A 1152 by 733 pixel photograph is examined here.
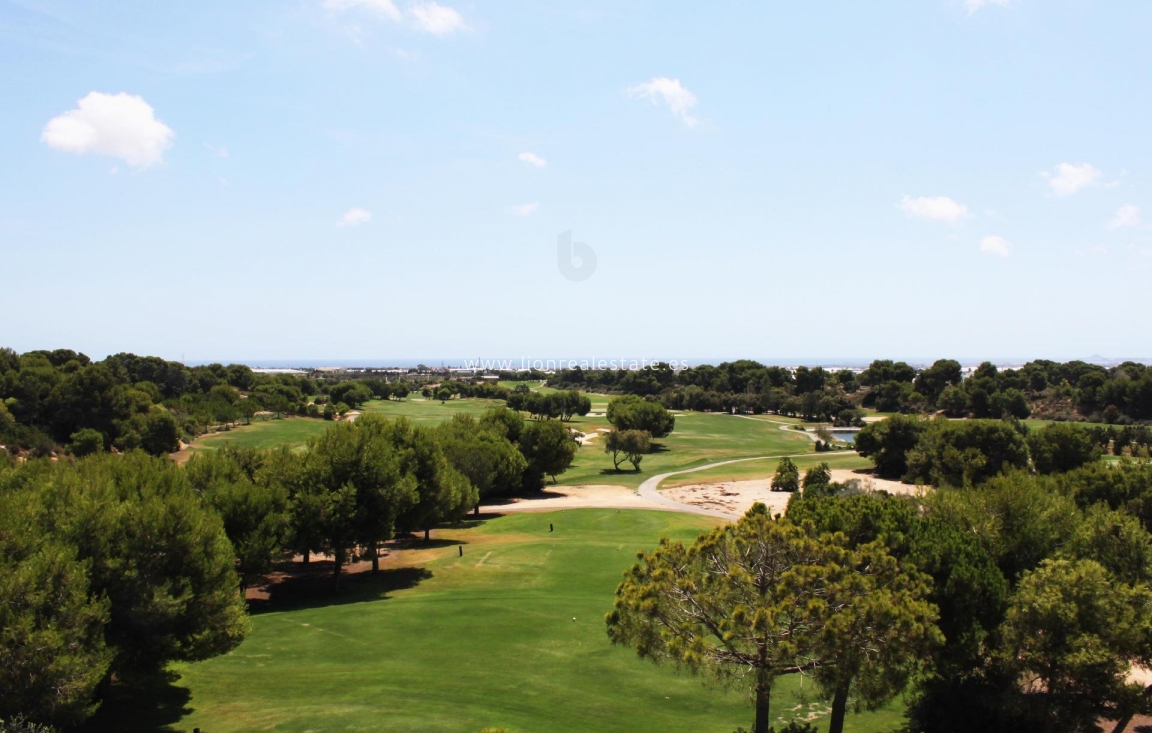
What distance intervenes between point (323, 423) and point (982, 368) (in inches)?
6105

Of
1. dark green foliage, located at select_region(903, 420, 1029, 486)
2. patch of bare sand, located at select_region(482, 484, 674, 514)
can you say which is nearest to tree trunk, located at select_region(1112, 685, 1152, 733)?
patch of bare sand, located at select_region(482, 484, 674, 514)

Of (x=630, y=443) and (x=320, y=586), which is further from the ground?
(x=630, y=443)

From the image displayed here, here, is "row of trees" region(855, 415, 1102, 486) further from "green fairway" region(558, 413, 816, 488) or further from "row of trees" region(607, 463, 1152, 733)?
"row of trees" region(607, 463, 1152, 733)

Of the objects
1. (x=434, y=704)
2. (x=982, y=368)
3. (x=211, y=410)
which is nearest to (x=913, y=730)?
(x=434, y=704)

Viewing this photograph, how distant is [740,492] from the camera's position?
81.5 metres

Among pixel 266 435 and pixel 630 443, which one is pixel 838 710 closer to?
pixel 630 443

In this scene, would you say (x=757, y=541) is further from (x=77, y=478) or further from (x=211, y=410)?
(x=211, y=410)

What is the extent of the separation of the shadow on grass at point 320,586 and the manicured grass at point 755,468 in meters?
48.9

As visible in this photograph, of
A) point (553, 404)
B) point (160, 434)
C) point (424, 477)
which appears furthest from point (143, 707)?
point (553, 404)

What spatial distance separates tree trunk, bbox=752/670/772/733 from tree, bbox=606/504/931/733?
3 cm

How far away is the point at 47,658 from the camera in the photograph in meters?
17.5

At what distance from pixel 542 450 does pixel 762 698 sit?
6605 cm

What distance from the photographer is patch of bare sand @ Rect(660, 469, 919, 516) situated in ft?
241

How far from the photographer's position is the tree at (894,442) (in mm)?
93250
